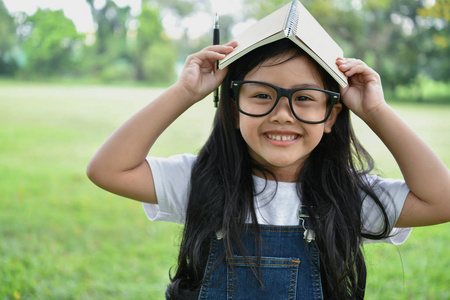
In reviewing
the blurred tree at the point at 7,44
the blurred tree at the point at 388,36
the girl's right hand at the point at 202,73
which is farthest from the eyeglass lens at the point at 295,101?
the blurred tree at the point at 388,36

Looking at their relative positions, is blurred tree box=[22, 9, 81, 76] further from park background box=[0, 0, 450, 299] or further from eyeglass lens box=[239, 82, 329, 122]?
eyeglass lens box=[239, 82, 329, 122]

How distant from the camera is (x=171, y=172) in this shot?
1505mm

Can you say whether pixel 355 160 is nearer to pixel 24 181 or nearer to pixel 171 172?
pixel 171 172

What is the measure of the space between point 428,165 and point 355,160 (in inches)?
11.9

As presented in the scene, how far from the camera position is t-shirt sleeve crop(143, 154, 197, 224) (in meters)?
1.48

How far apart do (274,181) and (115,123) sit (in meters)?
7.36

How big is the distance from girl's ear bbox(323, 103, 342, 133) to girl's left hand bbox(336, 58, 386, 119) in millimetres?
85

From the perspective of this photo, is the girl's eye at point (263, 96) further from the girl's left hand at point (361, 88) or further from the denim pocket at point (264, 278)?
the denim pocket at point (264, 278)

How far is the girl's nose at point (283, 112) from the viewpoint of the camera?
1345 mm

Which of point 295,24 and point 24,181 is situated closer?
point 295,24

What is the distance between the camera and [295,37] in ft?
4.16

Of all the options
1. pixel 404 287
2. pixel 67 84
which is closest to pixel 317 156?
pixel 404 287

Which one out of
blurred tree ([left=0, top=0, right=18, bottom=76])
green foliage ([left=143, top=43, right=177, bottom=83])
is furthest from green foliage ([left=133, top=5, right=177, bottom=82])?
blurred tree ([left=0, top=0, right=18, bottom=76])

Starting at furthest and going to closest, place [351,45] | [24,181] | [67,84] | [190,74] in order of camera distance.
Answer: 1. [351,45]
2. [67,84]
3. [24,181]
4. [190,74]
